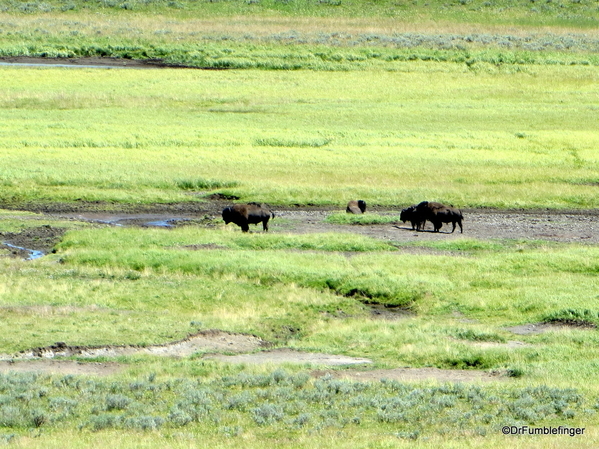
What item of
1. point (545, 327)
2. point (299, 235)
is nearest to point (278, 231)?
point (299, 235)

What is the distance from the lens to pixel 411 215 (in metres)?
32.7

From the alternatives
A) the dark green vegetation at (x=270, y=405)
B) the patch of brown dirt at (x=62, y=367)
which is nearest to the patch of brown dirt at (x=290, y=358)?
the dark green vegetation at (x=270, y=405)

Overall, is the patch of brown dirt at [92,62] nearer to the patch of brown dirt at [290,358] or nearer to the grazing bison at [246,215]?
the grazing bison at [246,215]

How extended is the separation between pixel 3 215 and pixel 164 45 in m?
44.2

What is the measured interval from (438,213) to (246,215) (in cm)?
661

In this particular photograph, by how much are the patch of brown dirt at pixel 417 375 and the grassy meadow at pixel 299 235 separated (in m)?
0.36

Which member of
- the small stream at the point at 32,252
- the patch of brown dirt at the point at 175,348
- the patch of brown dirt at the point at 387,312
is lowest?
the small stream at the point at 32,252

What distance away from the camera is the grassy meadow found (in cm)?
1495

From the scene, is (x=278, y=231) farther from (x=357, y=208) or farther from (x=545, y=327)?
(x=545, y=327)

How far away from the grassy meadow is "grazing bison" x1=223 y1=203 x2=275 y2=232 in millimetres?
500

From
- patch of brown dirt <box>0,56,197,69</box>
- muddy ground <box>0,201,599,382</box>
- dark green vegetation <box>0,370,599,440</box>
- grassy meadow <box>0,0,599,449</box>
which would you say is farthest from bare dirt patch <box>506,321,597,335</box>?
patch of brown dirt <box>0,56,197,69</box>

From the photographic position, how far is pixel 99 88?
5962 centimetres

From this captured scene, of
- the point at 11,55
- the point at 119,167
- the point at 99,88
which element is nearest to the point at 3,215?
the point at 119,167

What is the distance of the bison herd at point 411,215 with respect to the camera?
30891 mm
